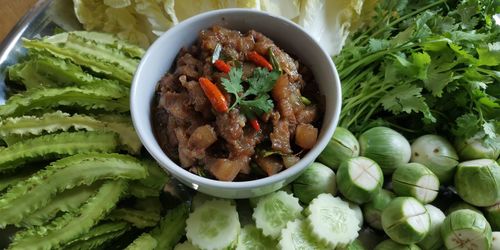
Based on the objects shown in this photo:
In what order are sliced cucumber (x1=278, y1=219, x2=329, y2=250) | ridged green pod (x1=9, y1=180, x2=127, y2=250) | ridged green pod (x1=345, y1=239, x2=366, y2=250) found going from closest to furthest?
ridged green pod (x1=9, y1=180, x2=127, y2=250)
sliced cucumber (x1=278, y1=219, x2=329, y2=250)
ridged green pod (x1=345, y1=239, x2=366, y2=250)

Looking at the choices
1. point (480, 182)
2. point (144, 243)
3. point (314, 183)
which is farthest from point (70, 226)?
point (480, 182)

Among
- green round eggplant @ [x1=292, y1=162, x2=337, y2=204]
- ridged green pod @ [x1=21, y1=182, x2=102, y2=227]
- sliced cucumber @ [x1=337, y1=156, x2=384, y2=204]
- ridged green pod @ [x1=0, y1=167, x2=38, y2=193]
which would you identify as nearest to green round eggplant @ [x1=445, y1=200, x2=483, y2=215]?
sliced cucumber @ [x1=337, y1=156, x2=384, y2=204]

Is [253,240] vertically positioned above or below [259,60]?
below

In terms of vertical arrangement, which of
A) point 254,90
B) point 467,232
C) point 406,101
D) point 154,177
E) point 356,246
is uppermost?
point 254,90

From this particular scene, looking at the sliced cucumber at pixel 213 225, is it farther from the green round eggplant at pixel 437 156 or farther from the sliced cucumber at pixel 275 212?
the green round eggplant at pixel 437 156

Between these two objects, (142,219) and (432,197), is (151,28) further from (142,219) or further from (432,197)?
(432,197)

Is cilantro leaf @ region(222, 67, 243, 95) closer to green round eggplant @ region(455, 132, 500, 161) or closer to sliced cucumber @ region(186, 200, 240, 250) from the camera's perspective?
sliced cucumber @ region(186, 200, 240, 250)

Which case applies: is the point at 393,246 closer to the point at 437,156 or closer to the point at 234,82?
the point at 437,156

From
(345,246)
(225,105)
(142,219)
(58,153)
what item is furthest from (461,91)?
(58,153)
